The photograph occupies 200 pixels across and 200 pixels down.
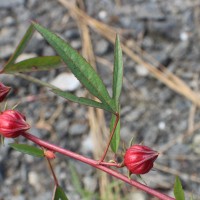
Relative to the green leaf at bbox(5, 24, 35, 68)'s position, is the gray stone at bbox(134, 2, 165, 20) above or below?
above

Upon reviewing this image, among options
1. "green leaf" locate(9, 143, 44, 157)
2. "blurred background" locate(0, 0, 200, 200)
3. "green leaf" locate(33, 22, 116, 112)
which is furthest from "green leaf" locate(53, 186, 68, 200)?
"blurred background" locate(0, 0, 200, 200)

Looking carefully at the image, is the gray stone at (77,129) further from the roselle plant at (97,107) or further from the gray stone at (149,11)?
the roselle plant at (97,107)

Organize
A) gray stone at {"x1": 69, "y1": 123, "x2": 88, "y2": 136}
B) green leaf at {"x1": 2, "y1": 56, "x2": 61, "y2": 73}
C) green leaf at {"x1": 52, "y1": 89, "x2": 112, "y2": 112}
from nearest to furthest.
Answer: green leaf at {"x1": 52, "y1": 89, "x2": 112, "y2": 112}, green leaf at {"x1": 2, "y1": 56, "x2": 61, "y2": 73}, gray stone at {"x1": 69, "y1": 123, "x2": 88, "y2": 136}

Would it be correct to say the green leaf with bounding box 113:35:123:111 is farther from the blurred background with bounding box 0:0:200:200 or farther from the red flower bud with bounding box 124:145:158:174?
the blurred background with bounding box 0:0:200:200

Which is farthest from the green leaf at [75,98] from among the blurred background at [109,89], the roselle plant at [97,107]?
the blurred background at [109,89]

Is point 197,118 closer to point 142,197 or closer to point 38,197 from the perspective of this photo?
point 142,197

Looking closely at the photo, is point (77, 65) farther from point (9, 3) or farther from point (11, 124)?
point (9, 3)

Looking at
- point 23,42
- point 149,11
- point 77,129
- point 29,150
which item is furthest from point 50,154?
point 149,11
